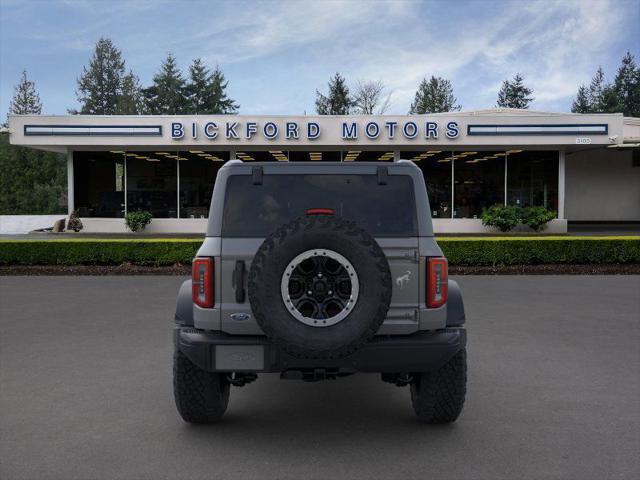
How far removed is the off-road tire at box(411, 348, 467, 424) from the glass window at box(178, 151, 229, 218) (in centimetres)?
2501

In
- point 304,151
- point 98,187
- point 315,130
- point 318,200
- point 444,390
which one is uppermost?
point 315,130

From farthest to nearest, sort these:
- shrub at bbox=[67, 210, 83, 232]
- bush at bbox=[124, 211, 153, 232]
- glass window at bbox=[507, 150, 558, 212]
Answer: glass window at bbox=[507, 150, 558, 212] → shrub at bbox=[67, 210, 83, 232] → bush at bbox=[124, 211, 153, 232]

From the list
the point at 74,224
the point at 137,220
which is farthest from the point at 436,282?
the point at 74,224

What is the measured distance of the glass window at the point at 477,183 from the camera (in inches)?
1144

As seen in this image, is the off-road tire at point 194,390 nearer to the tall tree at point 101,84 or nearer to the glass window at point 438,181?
the glass window at point 438,181

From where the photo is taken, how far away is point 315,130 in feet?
87.4

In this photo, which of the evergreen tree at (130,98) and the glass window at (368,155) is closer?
the glass window at (368,155)

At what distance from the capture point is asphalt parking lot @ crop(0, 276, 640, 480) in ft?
13.5

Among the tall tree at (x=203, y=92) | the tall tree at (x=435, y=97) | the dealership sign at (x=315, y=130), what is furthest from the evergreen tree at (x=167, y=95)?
the dealership sign at (x=315, y=130)

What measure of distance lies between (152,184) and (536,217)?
17026 mm

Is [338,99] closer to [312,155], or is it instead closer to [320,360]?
[312,155]

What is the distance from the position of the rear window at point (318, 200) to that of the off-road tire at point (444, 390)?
1105 millimetres

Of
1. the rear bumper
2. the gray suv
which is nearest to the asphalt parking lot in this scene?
the gray suv

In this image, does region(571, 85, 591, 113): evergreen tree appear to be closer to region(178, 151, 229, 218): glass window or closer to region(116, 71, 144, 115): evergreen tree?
region(116, 71, 144, 115): evergreen tree
